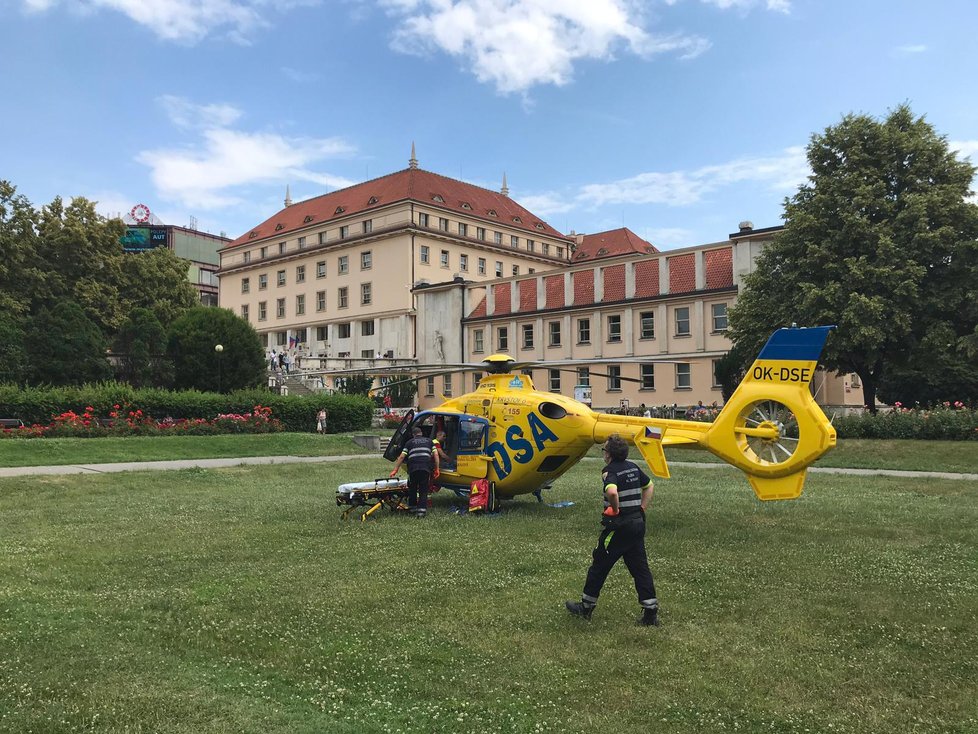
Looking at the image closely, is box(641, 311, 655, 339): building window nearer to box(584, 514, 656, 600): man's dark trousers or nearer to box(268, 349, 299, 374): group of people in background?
box(268, 349, 299, 374): group of people in background

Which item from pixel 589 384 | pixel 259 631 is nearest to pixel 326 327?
pixel 589 384

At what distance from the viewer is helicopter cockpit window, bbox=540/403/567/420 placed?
13688 millimetres

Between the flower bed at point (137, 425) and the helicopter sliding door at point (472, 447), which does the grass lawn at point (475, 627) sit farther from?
the flower bed at point (137, 425)

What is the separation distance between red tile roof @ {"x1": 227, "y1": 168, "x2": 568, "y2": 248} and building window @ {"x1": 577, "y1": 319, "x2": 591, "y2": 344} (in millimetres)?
25995

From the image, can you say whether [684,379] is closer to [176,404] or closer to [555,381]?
[555,381]

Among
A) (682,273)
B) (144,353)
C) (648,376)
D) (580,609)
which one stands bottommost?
(580,609)

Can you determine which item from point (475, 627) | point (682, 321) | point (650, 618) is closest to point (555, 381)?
point (682, 321)

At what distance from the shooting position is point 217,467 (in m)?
22.6

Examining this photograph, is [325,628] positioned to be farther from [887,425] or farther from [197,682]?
[887,425]

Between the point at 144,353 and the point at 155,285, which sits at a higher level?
the point at 155,285

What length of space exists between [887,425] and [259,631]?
26446mm

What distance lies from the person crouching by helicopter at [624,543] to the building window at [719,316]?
42.4m

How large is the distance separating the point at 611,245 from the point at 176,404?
63.7 meters

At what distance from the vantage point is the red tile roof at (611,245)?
280 ft
